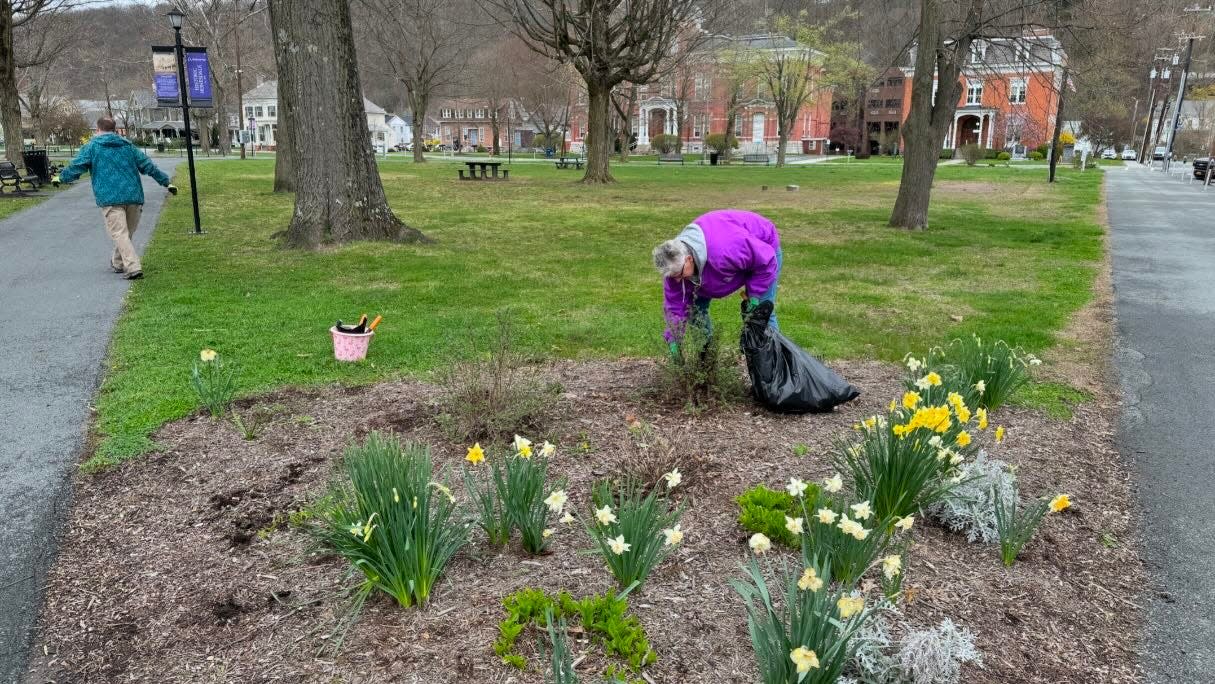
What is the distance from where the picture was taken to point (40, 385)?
528 centimetres

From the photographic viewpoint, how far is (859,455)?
3309mm

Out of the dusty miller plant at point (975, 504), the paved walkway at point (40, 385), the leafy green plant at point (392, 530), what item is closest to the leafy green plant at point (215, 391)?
the paved walkway at point (40, 385)

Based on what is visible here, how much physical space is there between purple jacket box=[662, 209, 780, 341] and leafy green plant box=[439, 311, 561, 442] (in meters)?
0.87

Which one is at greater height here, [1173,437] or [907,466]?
[907,466]

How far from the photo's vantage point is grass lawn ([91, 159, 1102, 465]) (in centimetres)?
593

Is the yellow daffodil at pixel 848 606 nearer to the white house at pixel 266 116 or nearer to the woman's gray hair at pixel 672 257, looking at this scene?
the woman's gray hair at pixel 672 257

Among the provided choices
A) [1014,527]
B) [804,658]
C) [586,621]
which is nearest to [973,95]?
[1014,527]

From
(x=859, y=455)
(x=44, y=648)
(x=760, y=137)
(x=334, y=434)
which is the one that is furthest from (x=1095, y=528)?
(x=760, y=137)

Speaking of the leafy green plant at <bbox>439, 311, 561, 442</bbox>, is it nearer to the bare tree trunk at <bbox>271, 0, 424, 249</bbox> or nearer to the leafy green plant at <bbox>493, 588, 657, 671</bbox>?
the leafy green plant at <bbox>493, 588, 657, 671</bbox>

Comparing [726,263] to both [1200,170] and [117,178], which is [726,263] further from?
[1200,170]

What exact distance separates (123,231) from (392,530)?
26.1 ft

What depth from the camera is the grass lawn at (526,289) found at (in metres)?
5.93

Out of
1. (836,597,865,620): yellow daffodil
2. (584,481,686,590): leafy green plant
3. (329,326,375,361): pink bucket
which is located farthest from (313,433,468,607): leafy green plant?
(329,326,375,361): pink bucket

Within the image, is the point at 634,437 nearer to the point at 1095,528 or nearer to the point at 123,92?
the point at 1095,528
